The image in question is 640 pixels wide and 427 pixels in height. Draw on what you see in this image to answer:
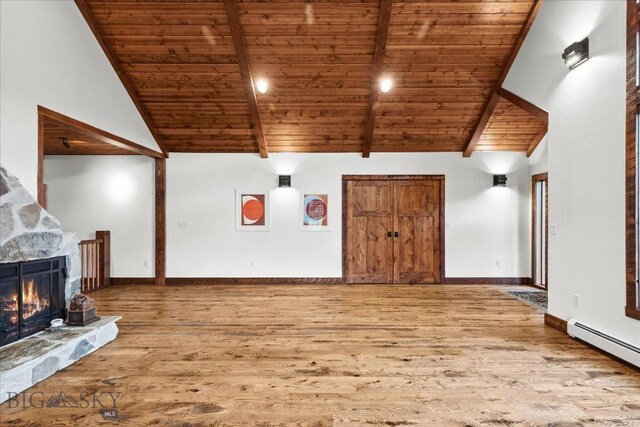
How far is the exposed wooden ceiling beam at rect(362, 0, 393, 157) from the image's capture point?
3891 millimetres

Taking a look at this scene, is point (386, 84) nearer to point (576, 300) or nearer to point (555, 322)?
point (576, 300)

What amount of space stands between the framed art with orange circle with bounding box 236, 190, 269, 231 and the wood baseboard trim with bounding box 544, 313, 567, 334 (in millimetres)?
4359

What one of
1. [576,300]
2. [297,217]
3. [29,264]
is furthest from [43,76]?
A: [576,300]

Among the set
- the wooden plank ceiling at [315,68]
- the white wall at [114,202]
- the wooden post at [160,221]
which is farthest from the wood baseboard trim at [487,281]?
the white wall at [114,202]

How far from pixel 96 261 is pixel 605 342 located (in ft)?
23.2

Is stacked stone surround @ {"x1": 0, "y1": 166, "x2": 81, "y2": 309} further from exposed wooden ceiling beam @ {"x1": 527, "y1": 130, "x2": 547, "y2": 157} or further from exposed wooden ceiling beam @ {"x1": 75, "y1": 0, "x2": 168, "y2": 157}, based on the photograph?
exposed wooden ceiling beam @ {"x1": 527, "y1": 130, "x2": 547, "y2": 157}

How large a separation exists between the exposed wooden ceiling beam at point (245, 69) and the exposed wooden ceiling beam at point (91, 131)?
1.85 meters

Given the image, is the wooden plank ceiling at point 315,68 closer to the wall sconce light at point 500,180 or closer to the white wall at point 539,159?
the white wall at point 539,159

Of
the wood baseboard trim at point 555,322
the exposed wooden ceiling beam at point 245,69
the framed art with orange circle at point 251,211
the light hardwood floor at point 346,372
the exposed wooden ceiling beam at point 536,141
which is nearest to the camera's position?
the light hardwood floor at point 346,372

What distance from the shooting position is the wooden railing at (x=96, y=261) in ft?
18.1

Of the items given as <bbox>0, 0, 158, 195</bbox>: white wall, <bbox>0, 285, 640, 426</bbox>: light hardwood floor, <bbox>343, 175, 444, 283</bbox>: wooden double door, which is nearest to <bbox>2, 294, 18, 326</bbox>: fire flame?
<bbox>0, 285, 640, 426</bbox>: light hardwood floor

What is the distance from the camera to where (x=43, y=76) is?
3312 millimetres

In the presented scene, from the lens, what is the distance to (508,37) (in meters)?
4.27

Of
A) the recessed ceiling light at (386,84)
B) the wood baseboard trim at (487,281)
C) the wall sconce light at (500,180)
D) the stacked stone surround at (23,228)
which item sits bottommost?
the wood baseboard trim at (487,281)
